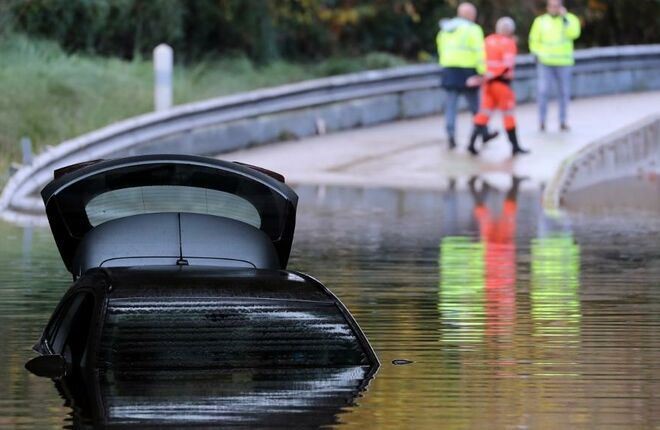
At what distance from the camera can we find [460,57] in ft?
98.3

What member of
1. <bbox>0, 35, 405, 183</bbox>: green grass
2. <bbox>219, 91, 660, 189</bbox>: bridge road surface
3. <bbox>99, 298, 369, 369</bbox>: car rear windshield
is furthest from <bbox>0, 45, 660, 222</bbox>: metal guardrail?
<bbox>99, 298, 369, 369</bbox>: car rear windshield

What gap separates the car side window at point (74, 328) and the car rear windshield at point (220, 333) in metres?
0.22

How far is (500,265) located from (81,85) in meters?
13.5

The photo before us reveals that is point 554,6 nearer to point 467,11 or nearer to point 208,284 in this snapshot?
point 467,11

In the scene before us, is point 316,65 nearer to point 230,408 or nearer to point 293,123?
point 293,123

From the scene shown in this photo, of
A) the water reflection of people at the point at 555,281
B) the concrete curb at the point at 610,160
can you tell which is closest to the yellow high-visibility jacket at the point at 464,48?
the concrete curb at the point at 610,160

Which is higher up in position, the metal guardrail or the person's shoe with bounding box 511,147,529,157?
the metal guardrail

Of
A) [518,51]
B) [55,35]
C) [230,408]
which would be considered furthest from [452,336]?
[518,51]

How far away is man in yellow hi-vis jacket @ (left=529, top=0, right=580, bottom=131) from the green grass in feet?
15.3

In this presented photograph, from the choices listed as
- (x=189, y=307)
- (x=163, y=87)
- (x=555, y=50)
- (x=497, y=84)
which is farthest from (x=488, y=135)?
(x=189, y=307)

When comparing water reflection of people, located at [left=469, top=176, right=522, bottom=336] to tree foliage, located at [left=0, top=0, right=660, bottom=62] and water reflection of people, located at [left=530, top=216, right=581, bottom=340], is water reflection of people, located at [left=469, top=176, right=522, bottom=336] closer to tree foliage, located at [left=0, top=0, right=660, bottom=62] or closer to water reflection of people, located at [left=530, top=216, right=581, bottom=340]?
water reflection of people, located at [left=530, top=216, right=581, bottom=340]

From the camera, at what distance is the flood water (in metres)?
9.17

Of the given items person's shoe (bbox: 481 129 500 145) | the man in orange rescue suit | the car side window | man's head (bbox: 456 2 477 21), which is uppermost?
man's head (bbox: 456 2 477 21)

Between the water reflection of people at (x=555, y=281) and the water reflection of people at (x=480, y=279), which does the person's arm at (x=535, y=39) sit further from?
the water reflection of people at (x=555, y=281)
